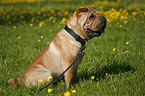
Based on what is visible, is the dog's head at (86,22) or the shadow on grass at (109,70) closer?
the dog's head at (86,22)

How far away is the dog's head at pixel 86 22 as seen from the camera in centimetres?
252

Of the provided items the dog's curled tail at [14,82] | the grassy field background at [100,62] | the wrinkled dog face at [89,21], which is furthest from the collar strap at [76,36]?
the dog's curled tail at [14,82]

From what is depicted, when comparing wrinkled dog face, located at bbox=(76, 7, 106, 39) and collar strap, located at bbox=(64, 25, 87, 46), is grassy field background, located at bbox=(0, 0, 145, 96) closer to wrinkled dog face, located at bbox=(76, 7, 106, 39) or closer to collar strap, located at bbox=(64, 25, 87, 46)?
collar strap, located at bbox=(64, 25, 87, 46)

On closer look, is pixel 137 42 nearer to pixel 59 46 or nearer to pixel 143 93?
pixel 143 93

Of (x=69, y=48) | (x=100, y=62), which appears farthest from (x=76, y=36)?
(x=100, y=62)

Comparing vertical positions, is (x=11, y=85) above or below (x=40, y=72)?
below

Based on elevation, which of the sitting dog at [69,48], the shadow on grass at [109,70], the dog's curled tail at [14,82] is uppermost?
the sitting dog at [69,48]

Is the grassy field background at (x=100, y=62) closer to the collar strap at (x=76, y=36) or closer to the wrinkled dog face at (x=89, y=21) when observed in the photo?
the collar strap at (x=76, y=36)

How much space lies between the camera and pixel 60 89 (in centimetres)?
252

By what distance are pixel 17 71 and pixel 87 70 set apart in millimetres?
1518

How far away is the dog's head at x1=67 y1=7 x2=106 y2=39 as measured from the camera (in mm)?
2520

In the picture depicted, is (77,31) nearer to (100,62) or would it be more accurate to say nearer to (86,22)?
(86,22)

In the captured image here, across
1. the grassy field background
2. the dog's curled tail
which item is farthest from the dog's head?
Result: the dog's curled tail

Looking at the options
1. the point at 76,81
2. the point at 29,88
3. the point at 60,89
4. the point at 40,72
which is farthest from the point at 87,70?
the point at 29,88
